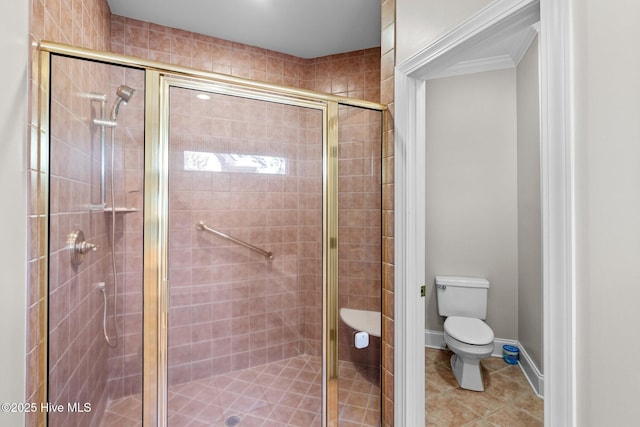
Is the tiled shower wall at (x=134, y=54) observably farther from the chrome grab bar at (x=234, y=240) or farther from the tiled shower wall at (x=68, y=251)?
the chrome grab bar at (x=234, y=240)

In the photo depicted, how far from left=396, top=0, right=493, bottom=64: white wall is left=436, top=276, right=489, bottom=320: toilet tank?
1.99 metres

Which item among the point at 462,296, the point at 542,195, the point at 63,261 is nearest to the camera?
the point at 542,195

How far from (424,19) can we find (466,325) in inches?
85.7

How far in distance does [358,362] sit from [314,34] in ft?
7.94

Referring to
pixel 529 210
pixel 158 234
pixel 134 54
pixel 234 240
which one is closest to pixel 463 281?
pixel 529 210

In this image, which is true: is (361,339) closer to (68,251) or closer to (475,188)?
(68,251)

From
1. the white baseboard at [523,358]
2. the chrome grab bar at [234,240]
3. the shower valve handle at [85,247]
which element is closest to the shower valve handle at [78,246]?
the shower valve handle at [85,247]

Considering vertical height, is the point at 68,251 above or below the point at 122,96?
below

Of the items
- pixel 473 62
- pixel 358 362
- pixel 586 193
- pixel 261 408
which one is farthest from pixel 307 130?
pixel 473 62

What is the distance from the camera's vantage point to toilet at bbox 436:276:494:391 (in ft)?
6.91

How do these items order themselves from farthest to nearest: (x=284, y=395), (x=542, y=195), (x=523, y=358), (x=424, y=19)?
(x=523, y=358), (x=284, y=395), (x=424, y=19), (x=542, y=195)

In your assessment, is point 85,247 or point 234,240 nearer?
point 85,247

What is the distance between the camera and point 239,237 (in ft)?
5.69

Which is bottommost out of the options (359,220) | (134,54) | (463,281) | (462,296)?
(462,296)
